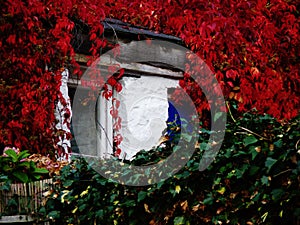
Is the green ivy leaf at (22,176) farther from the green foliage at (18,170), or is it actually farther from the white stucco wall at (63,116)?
the white stucco wall at (63,116)

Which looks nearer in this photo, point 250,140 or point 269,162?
point 269,162

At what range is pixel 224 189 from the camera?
281cm

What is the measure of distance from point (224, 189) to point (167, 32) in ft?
14.4

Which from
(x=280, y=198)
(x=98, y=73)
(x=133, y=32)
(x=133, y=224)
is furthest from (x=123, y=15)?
(x=280, y=198)

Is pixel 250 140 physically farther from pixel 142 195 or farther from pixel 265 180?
pixel 142 195

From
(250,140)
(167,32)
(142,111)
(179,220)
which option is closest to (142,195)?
(179,220)

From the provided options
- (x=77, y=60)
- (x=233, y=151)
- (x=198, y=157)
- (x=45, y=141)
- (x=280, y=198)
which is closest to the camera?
(x=280, y=198)

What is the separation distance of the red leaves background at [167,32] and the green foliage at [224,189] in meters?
1.90

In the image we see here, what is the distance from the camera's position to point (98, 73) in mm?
A: 6074

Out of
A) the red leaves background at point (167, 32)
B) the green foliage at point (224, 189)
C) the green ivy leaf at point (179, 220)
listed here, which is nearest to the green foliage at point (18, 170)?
the green foliage at point (224, 189)

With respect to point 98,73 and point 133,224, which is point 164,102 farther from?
point 133,224

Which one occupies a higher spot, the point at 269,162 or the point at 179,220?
the point at 269,162

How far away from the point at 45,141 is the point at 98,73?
1.01 m

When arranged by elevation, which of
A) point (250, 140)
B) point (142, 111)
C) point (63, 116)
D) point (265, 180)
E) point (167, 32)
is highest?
point (167, 32)
